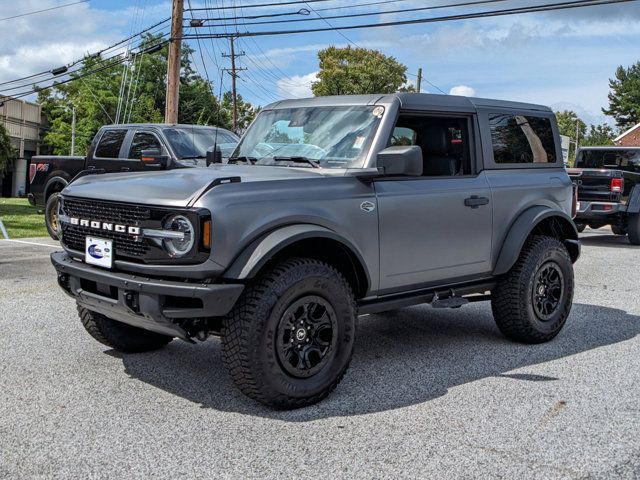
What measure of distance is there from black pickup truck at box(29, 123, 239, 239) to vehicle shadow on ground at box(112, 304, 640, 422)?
15.3 feet

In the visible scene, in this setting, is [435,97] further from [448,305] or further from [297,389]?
[297,389]

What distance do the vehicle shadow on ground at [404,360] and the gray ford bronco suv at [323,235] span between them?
17 cm

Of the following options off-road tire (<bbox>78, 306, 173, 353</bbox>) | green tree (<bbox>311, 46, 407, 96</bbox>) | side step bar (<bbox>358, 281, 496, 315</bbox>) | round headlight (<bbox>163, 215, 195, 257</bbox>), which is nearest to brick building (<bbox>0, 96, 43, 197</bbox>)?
green tree (<bbox>311, 46, 407, 96</bbox>)

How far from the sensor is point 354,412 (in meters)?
4.05

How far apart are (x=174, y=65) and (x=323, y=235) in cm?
1641

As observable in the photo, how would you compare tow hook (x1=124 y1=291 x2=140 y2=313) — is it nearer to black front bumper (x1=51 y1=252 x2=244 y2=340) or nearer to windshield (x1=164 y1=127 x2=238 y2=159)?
black front bumper (x1=51 y1=252 x2=244 y2=340)

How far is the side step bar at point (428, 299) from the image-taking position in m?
4.63

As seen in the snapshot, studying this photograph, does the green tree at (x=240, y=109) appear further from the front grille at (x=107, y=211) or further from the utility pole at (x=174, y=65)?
the front grille at (x=107, y=211)

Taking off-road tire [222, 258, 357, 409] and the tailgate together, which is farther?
the tailgate

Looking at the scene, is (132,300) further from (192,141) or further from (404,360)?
(192,141)

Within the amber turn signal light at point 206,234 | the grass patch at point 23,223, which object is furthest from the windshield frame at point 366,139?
the grass patch at point 23,223

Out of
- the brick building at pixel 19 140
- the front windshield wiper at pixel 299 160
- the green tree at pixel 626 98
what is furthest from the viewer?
the green tree at pixel 626 98

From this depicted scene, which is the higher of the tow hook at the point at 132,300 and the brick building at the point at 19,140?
the brick building at the point at 19,140

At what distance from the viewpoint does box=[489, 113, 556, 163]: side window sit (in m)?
5.62
